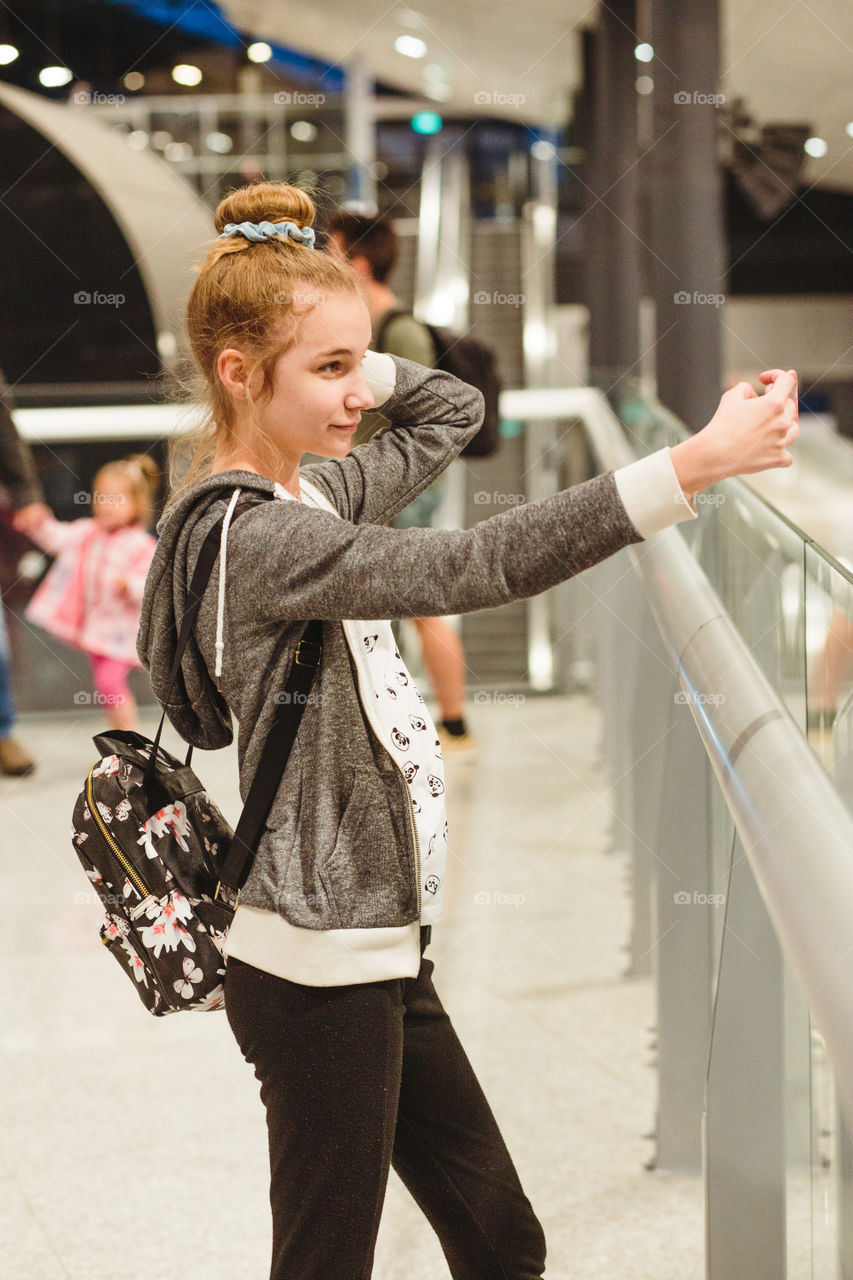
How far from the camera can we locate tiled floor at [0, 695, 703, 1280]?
1.93 meters

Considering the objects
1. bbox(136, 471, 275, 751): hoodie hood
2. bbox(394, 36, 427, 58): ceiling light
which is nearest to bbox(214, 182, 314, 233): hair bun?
bbox(136, 471, 275, 751): hoodie hood

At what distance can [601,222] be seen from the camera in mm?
11375

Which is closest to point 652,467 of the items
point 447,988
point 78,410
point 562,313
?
point 447,988

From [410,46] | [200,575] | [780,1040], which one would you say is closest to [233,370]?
[200,575]

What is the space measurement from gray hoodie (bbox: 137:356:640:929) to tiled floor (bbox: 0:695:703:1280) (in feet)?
3.22

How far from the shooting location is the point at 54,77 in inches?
539

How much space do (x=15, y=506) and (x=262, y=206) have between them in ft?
13.6

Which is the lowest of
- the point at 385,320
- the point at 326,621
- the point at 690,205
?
the point at 326,621

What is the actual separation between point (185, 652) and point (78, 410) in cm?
593

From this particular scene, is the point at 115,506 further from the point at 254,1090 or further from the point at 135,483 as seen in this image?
the point at 254,1090

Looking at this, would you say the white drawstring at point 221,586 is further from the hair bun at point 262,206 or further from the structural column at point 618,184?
the structural column at point 618,184

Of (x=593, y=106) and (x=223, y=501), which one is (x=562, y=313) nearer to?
(x=593, y=106)

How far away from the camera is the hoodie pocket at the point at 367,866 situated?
1104 millimetres

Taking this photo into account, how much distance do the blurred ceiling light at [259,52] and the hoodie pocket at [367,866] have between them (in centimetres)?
1779
